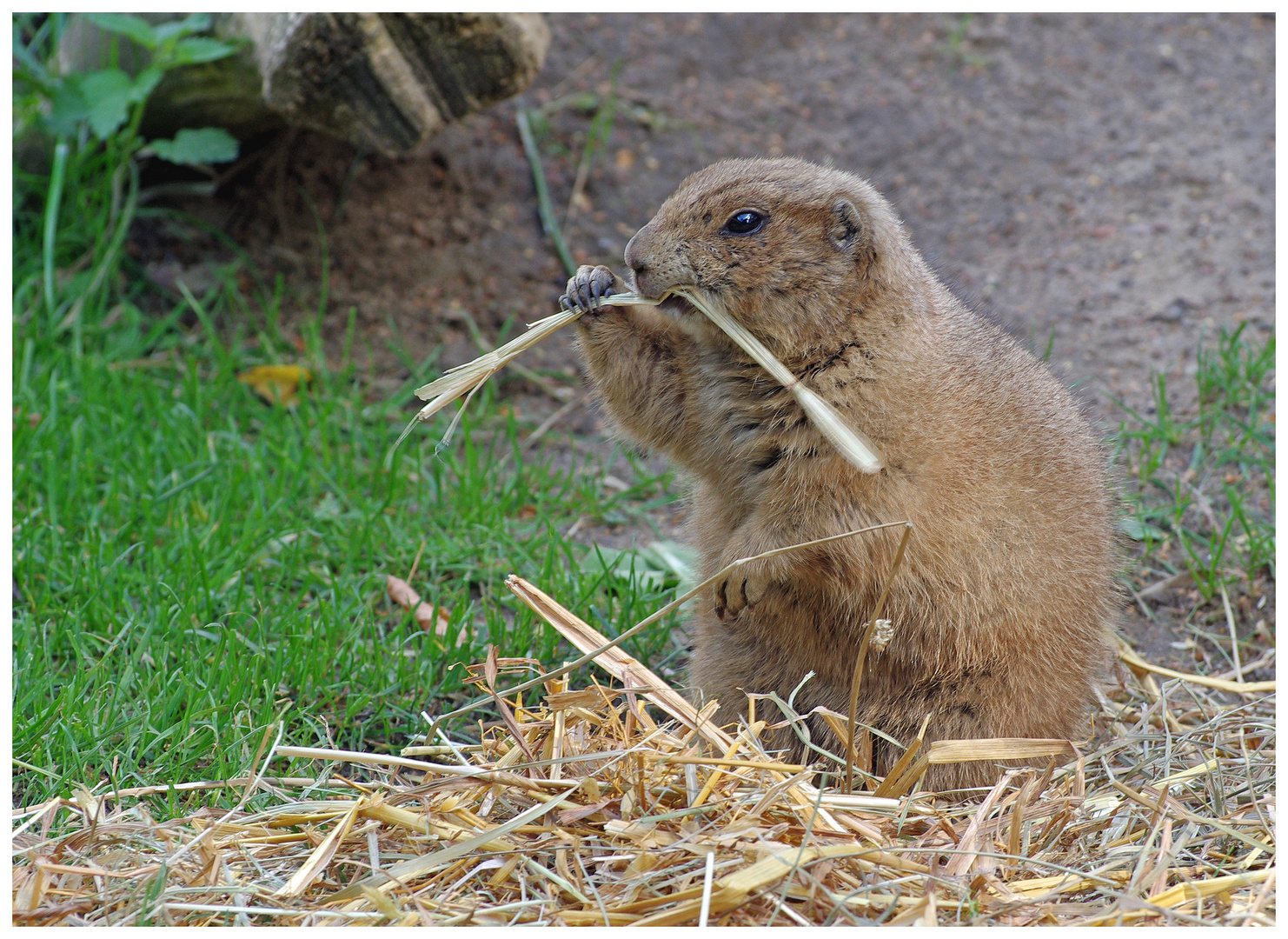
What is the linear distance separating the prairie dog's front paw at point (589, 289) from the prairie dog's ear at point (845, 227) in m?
0.71

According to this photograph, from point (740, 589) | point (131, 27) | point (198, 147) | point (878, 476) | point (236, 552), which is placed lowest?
point (740, 589)

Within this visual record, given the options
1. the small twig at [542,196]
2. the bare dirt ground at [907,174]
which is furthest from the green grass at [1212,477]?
the small twig at [542,196]

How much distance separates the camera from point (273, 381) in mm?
5660

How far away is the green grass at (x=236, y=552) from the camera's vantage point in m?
3.57

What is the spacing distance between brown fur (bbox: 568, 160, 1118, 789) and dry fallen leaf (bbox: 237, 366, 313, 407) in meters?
2.41

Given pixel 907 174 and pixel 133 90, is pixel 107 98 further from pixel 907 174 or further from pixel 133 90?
pixel 907 174

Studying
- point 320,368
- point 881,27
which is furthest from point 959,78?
point 320,368

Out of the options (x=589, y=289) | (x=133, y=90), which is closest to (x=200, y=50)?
(x=133, y=90)

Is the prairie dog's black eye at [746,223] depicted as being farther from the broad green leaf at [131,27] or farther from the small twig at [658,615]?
the broad green leaf at [131,27]

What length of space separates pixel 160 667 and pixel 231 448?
1536 millimetres

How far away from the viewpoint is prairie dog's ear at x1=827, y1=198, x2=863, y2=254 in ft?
11.2

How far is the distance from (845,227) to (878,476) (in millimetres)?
713

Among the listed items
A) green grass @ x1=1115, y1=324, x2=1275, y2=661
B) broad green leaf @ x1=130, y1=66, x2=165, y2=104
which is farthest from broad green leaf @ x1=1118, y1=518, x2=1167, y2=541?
broad green leaf @ x1=130, y1=66, x2=165, y2=104

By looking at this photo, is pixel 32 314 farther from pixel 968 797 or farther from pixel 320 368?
pixel 968 797
